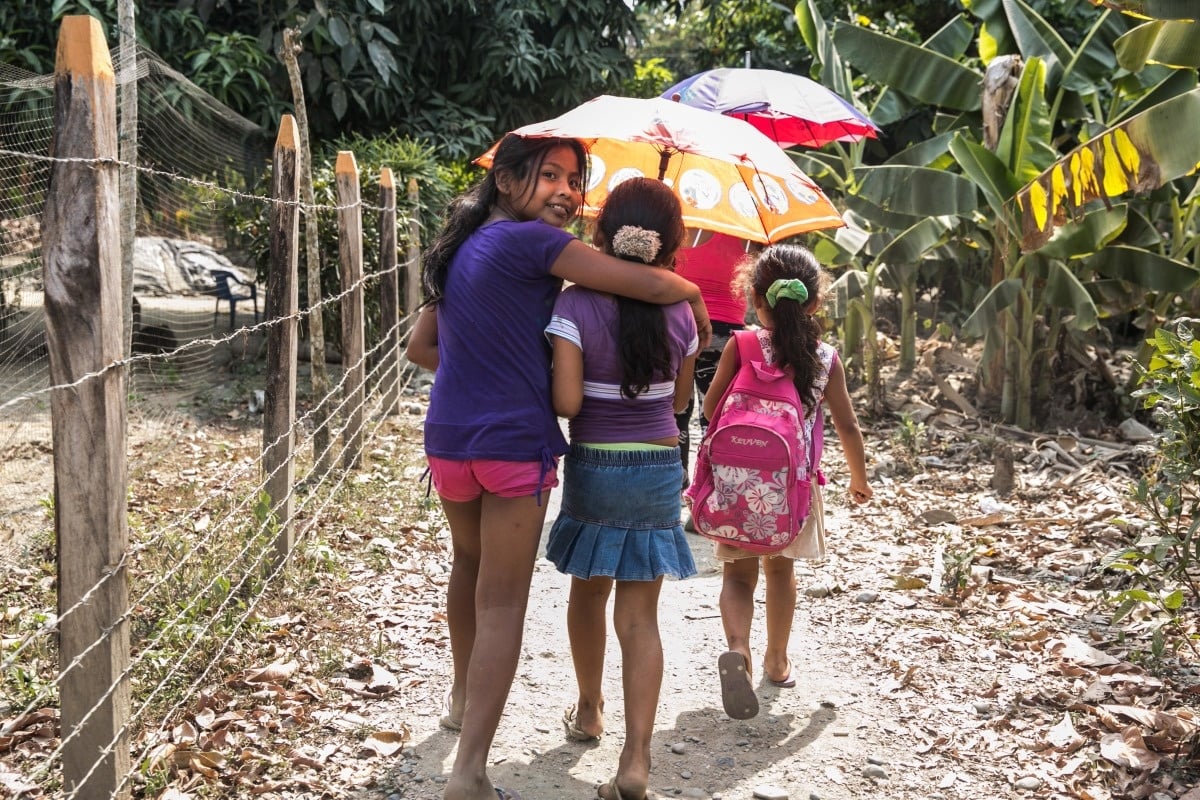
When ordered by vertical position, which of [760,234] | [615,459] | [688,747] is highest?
[760,234]

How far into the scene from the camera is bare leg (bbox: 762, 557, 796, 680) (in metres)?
4.25

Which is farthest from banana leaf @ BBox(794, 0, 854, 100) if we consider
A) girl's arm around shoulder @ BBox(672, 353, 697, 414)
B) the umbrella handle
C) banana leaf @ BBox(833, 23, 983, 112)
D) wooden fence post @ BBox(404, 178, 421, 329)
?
girl's arm around shoulder @ BBox(672, 353, 697, 414)

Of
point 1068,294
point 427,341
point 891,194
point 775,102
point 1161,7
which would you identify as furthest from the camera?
point 1068,294

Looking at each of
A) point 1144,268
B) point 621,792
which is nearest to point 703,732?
point 621,792

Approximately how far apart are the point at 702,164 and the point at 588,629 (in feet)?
7.66

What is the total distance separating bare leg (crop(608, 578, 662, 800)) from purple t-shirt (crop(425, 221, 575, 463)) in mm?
534

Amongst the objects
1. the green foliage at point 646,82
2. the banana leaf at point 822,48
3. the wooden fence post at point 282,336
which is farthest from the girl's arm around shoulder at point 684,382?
the green foliage at point 646,82

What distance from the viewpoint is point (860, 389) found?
10469 millimetres

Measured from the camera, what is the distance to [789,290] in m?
3.87

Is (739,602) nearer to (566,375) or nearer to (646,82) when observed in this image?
(566,375)

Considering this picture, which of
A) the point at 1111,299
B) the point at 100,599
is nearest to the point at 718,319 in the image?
the point at 100,599

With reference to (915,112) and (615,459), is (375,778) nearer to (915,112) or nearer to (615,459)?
(615,459)

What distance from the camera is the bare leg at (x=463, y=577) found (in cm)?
343

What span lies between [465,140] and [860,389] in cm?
516
